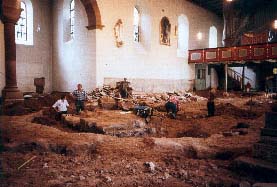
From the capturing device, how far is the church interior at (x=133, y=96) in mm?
5078

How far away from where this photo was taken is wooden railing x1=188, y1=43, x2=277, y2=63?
2152 centimetres

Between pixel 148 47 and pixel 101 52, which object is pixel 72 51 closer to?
pixel 101 52

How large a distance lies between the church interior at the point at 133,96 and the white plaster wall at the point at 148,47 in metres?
0.09

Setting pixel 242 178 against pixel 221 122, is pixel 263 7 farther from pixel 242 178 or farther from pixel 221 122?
pixel 242 178

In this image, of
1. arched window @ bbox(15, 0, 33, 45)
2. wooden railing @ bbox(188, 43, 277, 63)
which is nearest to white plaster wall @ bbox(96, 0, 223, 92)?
wooden railing @ bbox(188, 43, 277, 63)

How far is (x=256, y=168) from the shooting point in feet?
15.4

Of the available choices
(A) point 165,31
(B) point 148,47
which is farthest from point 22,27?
(A) point 165,31

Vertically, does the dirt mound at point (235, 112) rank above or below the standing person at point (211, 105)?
below

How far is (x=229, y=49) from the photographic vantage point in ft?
77.7

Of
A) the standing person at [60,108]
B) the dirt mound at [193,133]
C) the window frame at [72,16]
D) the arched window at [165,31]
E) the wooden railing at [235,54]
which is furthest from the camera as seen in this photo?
the arched window at [165,31]

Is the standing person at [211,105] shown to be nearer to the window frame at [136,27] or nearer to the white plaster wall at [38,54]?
the window frame at [136,27]

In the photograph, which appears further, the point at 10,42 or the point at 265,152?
the point at 10,42

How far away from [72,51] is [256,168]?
16.9 metres

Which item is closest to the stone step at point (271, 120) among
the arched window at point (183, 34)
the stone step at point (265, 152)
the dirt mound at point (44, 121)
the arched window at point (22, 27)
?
the stone step at point (265, 152)
